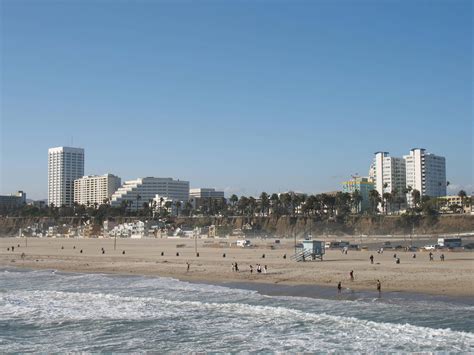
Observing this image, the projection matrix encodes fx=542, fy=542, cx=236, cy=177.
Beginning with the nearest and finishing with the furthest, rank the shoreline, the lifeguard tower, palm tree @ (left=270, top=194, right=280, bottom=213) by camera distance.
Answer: the shoreline
the lifeguard tower
palm tree @ (left=270, top=194, right=280, bottom=213)

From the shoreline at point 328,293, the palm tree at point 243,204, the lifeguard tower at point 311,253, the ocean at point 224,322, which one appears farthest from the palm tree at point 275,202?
the ocean at point 224,322

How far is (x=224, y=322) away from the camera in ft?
75.0

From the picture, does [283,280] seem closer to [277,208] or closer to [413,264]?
[413,264]

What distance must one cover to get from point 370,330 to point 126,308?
12.0 m

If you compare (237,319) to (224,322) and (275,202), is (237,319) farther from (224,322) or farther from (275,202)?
(275,202)

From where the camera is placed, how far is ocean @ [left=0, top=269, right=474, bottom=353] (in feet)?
61.9

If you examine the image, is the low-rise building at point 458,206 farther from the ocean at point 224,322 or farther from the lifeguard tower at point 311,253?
the ocean at point 224,322

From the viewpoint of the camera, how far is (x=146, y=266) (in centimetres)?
4838

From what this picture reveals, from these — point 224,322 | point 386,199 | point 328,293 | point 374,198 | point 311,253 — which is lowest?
point 224,322

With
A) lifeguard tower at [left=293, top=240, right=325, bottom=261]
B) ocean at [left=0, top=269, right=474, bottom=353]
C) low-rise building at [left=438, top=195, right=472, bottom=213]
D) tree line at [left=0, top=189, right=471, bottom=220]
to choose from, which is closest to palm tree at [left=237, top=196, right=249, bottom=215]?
tree line at [left=0, top=189, right=471, bottom=220]

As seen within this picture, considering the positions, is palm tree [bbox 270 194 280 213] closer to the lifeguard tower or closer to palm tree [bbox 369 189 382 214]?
palm tree [bbox 369 189 382 214]

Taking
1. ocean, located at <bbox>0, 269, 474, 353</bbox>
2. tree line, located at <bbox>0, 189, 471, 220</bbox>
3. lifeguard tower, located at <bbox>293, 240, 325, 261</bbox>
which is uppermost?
tree line, located at <bbox>0, 189, 471, 220</bbox>

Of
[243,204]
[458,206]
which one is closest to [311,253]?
[458,206]

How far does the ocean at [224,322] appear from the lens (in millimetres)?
18875
